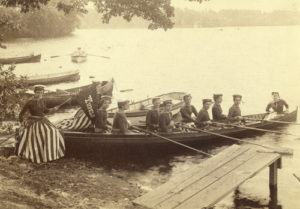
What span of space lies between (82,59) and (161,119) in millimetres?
49685

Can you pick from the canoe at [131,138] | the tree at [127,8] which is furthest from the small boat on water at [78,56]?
the tree at [127,8]

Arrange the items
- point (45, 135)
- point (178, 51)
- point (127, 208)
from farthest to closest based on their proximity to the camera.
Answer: point (178, 51) < point (45, 135) < point (127, 208)

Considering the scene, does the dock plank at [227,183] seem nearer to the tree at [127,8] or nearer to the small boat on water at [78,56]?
the tree at [127,8]

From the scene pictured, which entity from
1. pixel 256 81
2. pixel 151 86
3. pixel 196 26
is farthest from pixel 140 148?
pixel 196 26

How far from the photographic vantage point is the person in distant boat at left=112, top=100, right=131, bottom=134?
15.3 m

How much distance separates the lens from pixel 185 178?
32.6ft

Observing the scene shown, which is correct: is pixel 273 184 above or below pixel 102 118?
below

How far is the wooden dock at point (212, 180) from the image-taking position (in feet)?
28.6

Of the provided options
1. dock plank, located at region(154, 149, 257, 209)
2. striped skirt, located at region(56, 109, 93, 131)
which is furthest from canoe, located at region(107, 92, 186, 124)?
dock plank, located at region(154, 149, 257, 209)

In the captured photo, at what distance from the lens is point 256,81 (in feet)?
154

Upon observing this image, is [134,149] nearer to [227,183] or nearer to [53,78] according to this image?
[227,183]

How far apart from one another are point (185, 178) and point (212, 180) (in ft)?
2.09

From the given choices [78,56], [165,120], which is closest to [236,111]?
[165,120]

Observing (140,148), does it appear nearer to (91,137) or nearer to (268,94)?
(91,137)
